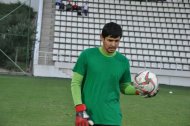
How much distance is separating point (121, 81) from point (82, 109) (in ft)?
1.89

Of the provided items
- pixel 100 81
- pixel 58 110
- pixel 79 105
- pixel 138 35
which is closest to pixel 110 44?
pixel 100 81

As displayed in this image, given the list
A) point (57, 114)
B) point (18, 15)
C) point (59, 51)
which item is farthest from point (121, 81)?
point (18, 15)

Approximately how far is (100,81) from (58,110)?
271 inches

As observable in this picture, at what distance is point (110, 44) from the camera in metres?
4.19

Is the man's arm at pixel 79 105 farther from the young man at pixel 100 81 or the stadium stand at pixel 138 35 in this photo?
the stadium stand at pixel 138 35

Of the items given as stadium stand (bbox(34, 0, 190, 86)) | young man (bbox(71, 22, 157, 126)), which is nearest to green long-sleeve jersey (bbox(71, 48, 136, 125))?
young man (bbox(71, 22, 157, 126))

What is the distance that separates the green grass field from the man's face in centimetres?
489

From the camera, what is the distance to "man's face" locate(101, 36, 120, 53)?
13.7 feet

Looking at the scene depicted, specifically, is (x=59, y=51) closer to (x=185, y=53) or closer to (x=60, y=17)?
(x=60, y=17)

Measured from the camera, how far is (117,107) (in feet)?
14.2

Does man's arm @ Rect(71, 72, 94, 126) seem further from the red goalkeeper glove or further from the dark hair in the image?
the dark hair

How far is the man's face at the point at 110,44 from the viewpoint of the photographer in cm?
417

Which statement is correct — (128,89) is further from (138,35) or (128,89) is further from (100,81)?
(138,35)

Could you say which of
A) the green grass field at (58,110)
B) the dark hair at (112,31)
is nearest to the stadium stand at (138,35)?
the green grass field at (58,110)
